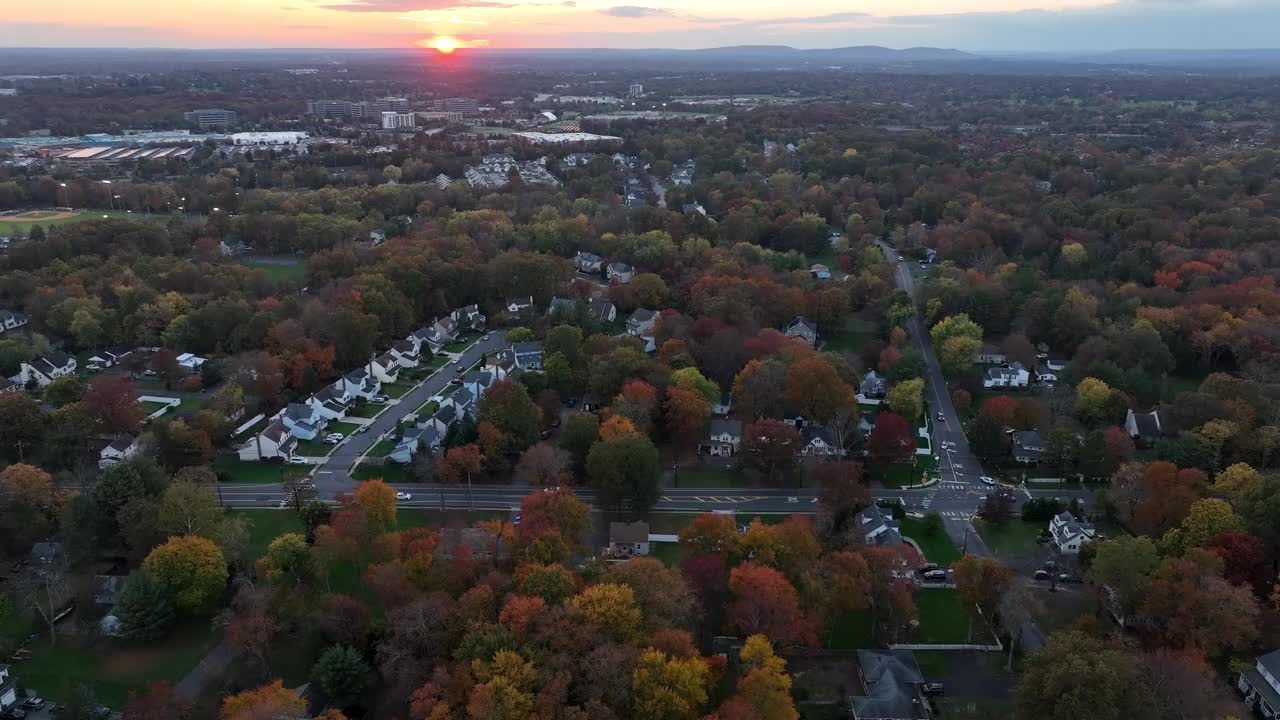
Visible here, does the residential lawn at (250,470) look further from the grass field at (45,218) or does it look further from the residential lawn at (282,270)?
the grass field at (45,218)

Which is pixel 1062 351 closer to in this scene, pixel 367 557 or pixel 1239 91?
pixel 367 557

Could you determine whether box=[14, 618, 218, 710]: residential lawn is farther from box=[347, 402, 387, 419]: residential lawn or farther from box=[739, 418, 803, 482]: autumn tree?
box=[739, 418, 803, 482]: autumn tree

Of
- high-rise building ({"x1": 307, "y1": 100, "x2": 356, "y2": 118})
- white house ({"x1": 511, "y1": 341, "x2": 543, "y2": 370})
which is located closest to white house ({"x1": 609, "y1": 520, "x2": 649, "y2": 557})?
white house ({"x1": 511, "y1": 341, "x2": 543, "y2": 370})

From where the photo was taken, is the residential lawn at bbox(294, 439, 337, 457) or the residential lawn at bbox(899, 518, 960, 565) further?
the residential lawn at bbox(294, 439, 337, 457)

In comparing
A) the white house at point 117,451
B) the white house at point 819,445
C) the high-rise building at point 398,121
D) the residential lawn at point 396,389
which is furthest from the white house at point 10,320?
the high-rise building at point 398,121

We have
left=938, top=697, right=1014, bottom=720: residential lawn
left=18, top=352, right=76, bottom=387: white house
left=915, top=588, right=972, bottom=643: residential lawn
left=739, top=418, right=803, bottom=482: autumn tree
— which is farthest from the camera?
left=18, top=352, right=76, bottom=387: white house

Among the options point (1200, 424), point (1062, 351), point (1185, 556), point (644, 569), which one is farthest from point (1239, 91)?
point (644, 569)
